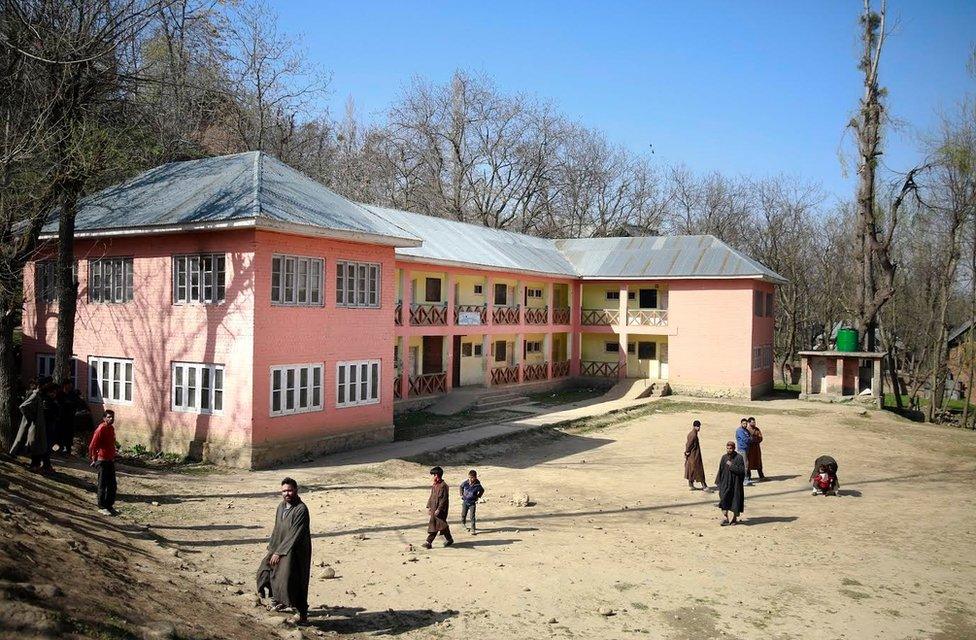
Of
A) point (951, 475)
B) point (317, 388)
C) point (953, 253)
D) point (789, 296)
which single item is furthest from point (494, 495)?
point (789, 296)

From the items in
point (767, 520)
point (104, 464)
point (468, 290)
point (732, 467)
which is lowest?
point (767, 520)

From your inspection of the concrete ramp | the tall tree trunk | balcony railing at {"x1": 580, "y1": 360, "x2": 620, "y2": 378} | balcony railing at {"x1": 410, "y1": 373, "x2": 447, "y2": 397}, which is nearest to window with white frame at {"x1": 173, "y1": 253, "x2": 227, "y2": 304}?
the tall tree trunk

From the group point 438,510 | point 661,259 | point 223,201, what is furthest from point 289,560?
point 661,259

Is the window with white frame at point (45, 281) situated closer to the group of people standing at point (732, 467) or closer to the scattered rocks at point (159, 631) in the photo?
Result: the scattered rocks at point (159, 631)

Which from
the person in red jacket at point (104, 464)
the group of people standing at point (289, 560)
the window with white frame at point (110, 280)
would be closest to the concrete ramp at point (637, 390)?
the window with white frame at point (110, 280)

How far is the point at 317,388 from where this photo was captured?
19.5 m

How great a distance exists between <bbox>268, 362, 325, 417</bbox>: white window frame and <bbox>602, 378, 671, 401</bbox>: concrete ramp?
715 inches

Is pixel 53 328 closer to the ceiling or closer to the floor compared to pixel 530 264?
closer to the floor

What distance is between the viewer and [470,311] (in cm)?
3169

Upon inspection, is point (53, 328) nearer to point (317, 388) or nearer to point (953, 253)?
point (317, 388)

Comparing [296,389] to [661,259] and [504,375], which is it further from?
[661,259]

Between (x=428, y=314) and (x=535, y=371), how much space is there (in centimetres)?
895

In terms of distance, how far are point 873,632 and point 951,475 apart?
1359 centimetres

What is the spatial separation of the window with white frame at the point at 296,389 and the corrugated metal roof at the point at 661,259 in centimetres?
2142
